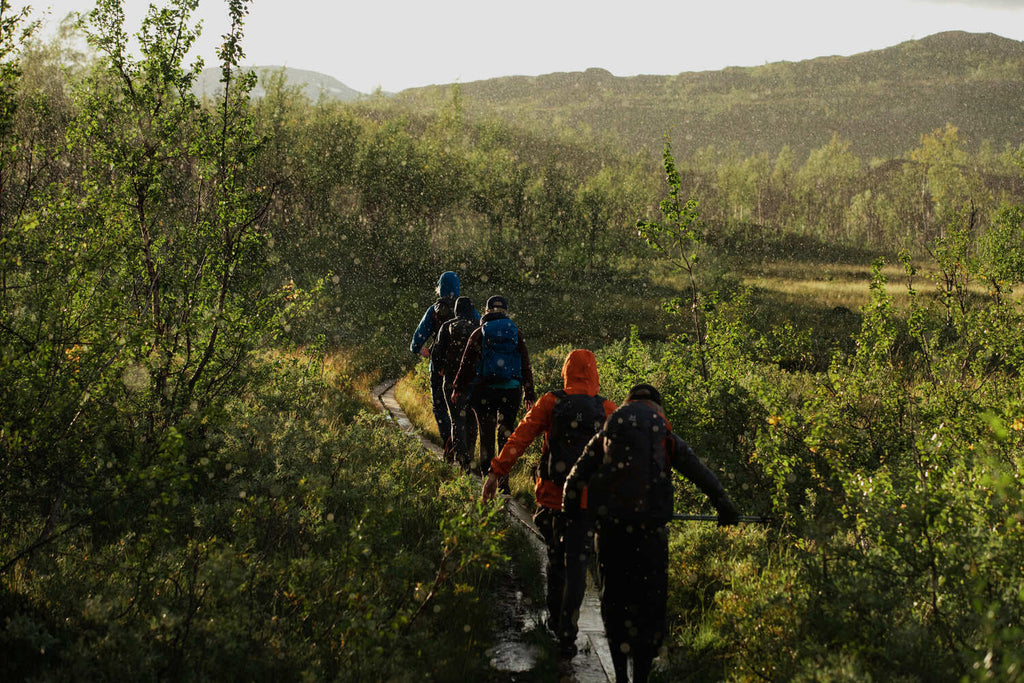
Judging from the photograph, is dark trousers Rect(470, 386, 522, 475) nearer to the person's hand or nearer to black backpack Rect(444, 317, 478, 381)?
black backpack Rect(444, 317, 478, 381)

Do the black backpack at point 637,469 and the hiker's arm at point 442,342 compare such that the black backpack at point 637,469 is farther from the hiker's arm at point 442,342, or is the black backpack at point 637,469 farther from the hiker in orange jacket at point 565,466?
the hiker's arm at point 442,342

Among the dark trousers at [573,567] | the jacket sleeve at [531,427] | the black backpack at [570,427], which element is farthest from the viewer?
the jacket sleeve at [531,427]

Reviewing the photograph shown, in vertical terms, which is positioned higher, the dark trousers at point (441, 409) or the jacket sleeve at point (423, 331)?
the jacket sleeve at point (423, 331)

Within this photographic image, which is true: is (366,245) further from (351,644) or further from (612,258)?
(351,644)

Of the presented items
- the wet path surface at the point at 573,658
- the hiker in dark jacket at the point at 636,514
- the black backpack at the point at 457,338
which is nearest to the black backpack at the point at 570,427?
the hiker in dark jacket at the point at 636,514

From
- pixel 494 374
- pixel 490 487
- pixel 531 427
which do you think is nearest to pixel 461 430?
pixel 494 374

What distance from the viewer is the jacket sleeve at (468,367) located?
7605mm

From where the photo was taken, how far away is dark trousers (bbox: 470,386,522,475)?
25.3ft

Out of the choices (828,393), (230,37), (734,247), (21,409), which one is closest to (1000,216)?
(828,393)

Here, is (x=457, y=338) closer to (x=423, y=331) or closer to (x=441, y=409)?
(x=423, y=331)

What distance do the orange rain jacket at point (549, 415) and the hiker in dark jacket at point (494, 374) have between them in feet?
6.85

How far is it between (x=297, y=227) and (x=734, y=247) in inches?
2204

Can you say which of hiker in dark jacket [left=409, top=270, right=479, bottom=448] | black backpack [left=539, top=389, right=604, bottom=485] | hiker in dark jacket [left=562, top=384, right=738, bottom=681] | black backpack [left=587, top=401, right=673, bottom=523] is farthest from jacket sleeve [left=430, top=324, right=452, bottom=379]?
black backpack [left=587, top=401, right=673, bottom=523]

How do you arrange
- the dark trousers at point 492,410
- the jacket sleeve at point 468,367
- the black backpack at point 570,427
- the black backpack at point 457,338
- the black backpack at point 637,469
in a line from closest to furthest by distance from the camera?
the black backpack at point 637,469
the black backpack at point 570,427
the jacket sleeve at point 468,367
the dark trousers at point 492,410
the black backpack at point 457,338
